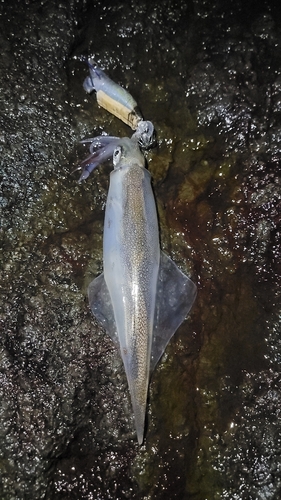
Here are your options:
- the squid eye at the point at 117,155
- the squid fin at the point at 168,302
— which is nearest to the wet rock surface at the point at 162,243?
the squid fin at the point at 168,302

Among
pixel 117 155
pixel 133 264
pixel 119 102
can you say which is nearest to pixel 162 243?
pixel 133 264

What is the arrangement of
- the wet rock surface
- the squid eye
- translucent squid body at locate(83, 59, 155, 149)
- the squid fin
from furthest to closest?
translucent squid body at locate(83, 59, 155, 149) → the squid eye → the squid fin → the wet rock surface

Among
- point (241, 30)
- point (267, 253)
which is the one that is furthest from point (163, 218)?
point (241, 30)

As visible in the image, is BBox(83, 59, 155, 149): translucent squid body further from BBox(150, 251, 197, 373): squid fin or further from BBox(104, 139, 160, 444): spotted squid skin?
BBox(150, 251, 197, 373): squid fin

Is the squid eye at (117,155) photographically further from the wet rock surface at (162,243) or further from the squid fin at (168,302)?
the squid fin at (168,302)

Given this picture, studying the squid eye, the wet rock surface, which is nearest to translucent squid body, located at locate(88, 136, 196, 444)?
→ the squid eye
